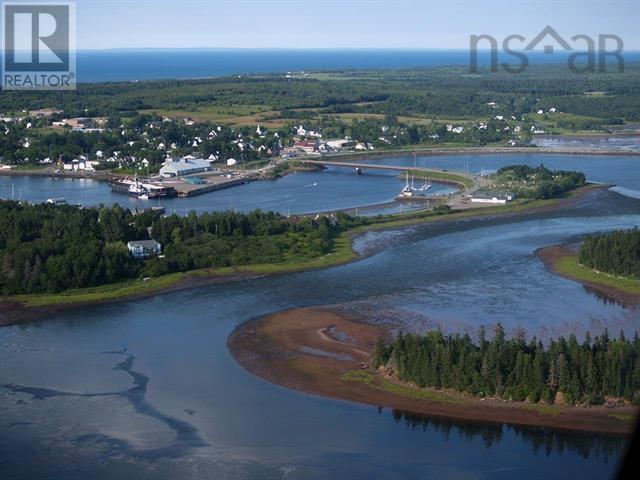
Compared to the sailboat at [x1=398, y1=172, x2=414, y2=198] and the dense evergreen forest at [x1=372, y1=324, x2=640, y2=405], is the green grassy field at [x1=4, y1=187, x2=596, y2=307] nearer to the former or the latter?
the sailboat at [x1=398, y1=172, x2=414, y2=198]

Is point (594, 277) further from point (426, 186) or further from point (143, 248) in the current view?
point (426, 186)

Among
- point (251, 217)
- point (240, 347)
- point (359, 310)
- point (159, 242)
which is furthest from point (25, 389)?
point (251, 217)

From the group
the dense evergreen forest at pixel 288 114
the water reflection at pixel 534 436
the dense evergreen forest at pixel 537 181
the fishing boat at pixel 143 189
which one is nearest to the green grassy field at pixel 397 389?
the water reflection at pixel 534 436

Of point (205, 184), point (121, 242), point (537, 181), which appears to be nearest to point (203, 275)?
point (121, 242)

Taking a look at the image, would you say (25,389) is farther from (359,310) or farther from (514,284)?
(514,284)

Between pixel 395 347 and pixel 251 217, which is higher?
pixel 251 217

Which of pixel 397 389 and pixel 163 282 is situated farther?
pixel 163 282
